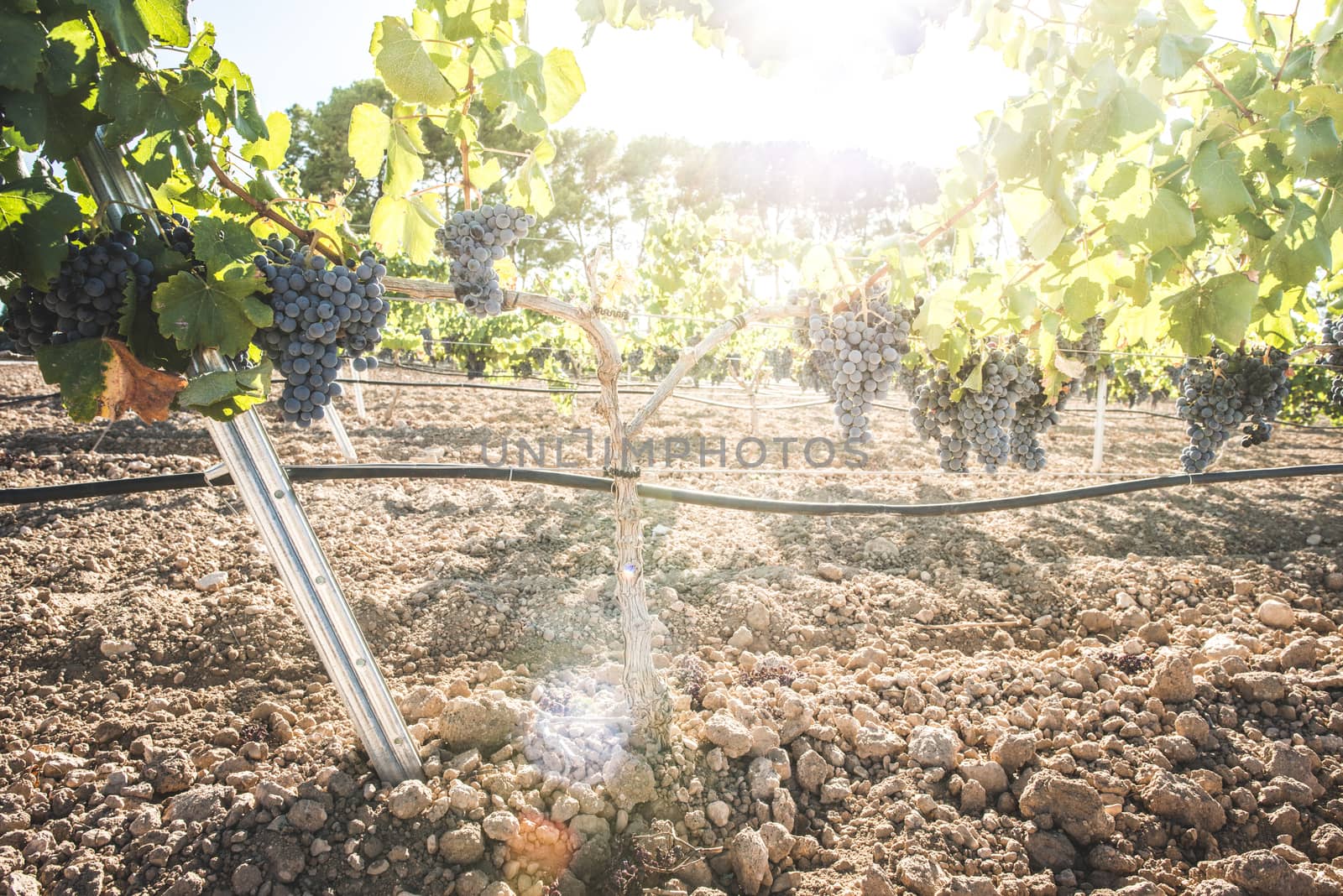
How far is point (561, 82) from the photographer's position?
1.61 metres

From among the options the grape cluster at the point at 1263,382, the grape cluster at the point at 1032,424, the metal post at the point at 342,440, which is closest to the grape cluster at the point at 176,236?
Result: the grape cluster at the point at 1032,424

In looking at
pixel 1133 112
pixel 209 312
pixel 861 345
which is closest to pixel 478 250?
pixel 209 312

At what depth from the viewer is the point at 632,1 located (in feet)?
5.30

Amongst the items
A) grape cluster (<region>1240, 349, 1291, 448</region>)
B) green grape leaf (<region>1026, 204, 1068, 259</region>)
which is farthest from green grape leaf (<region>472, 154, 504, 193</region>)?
grape cluster (<region>1240, 349, 1291, 448</region>)

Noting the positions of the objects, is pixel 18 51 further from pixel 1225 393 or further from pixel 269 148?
pixel 1225 393

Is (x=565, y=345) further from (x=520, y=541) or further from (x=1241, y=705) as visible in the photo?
(x=1241, y=705)

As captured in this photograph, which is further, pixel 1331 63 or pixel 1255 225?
pixel 1255 225

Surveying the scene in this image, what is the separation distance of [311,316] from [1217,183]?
195 centimetres

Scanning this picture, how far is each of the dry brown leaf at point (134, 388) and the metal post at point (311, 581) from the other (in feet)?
0.24

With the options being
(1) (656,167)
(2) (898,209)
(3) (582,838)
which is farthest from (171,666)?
(2) (898,209)

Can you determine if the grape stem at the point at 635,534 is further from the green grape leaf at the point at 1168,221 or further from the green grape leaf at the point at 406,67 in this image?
the green grape leaf at the point at 1168,221

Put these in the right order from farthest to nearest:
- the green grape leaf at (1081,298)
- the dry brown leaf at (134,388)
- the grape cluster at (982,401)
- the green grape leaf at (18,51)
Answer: the grape cluster at (982,401)
the green grape leaf at (1081,298)
the dry brown leaf at (134,388)
the green grape leaf at (18,51)

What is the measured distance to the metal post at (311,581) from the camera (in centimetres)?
156

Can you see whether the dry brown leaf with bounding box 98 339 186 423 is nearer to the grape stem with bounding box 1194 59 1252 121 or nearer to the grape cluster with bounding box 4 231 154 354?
the grape cluster with bounding box 4 231 154 354
